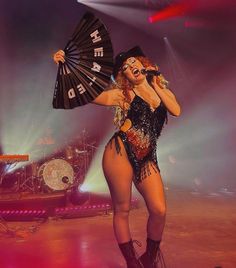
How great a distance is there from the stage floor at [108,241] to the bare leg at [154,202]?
65 cm

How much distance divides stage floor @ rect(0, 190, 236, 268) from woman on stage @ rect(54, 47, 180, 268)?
61 cm

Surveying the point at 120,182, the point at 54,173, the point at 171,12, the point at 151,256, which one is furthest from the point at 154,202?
the point at 171,12

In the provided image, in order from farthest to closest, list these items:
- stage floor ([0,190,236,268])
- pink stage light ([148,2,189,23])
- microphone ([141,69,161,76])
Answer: pink stage light ([148,2,189,23])
stage floor ([0,190,236,268])
microphone ([141,69,161,76])

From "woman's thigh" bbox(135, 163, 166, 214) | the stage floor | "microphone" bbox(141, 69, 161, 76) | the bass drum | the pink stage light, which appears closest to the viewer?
"woman's thigh" bbox(135, 163, 166, 214)

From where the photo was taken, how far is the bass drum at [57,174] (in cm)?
608

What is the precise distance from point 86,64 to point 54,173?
381 cm

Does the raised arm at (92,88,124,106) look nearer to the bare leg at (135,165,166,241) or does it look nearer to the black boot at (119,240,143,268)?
the bare leg at (135,165,166,241)

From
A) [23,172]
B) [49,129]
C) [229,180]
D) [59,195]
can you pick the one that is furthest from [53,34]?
[229,180]

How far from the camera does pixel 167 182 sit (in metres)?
9.80

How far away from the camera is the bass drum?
6078 millimetres

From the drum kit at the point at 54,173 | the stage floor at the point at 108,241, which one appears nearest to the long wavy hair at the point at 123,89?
the stage floor at the point at 108,241

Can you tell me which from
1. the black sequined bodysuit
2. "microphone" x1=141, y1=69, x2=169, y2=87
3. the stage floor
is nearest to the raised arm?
the black sequined bodysuit

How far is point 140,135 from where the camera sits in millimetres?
2596

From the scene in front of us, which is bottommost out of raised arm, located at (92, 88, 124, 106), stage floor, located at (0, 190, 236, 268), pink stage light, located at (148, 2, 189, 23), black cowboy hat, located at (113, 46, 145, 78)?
stage floor, located at (0, 190, 236, 268)
